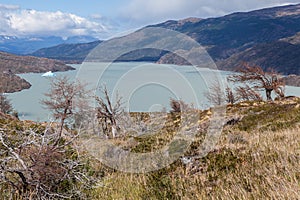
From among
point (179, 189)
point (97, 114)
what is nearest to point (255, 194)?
point (179, 189)

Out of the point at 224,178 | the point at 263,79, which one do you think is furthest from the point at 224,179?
the point at 263,79

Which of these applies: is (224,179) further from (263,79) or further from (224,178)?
(263,79)

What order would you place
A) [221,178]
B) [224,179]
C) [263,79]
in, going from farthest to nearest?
[263,79] → [221,178] → [224,179]

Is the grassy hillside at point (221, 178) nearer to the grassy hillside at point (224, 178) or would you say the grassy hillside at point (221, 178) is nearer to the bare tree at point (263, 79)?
the grassy hillside at point (224, 178)

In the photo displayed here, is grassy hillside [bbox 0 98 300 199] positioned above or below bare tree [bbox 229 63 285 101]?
below

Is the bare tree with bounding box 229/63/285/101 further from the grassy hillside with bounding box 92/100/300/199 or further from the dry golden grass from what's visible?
the grassy hillside with bounding box 92/100/300/199

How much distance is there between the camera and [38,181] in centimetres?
492

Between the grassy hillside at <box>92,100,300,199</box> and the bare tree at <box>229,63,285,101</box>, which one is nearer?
the grassy hillside at <box>92,100,300,199</box>

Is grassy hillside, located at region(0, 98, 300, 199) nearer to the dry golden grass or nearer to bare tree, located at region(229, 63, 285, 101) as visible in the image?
the dry golden grass

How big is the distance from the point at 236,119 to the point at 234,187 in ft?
54.9

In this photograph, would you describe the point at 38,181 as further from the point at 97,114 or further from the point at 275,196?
the point at 97,114

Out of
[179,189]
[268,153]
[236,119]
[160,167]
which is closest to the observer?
[179,189]

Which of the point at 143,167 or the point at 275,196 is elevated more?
A: the point at 275,196

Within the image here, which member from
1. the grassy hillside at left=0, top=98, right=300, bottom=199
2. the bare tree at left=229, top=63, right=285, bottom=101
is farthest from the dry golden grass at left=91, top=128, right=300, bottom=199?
the bare tree at left=229, top=63, right=285, bottom=101
